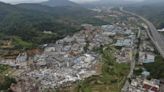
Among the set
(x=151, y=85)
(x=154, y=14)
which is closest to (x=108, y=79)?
(x=151, y=85)

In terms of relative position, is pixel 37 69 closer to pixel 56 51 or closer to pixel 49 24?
pixel 56 51

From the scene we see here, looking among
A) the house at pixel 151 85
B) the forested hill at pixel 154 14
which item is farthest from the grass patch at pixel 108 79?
the forested hill at pixel 154 14

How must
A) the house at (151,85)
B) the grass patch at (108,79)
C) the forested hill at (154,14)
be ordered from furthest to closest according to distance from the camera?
the forested hill at (154,14) < the grass patch at (108,79) < the house at (151,85)

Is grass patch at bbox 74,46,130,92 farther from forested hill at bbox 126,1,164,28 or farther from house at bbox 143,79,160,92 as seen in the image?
forested hill at bbox 126,1,164,28

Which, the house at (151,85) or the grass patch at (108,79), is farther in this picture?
the grass patch at (108,79)

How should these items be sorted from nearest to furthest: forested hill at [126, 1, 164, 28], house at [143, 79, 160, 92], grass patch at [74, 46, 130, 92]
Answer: house at [143, 79, 160, 92] → grass patch at [74, 46, 130, 92] → forested hill at [126, 1, 164, 28]

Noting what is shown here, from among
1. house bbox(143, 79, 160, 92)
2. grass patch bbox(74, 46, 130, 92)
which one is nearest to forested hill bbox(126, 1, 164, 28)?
grass patch bbox(74, 46, 130, 92)

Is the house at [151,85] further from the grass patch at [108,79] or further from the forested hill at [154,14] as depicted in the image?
the forested hill at [154,14]

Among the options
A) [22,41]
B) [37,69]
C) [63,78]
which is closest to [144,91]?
[63,78]

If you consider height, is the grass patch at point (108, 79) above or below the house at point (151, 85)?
below

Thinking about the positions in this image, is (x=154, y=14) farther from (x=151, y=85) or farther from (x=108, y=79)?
(x=151, y=85)

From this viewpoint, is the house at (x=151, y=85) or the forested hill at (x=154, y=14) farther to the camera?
the forested hill at (x=154, y=14)

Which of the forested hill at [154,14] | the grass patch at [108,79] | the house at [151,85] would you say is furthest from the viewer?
the forested hill at [154,14]
